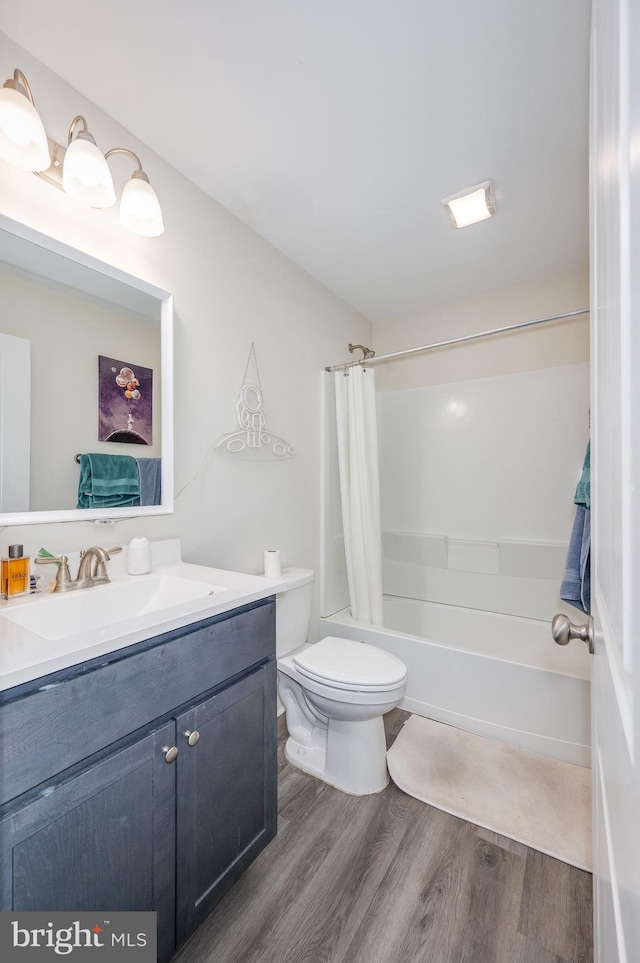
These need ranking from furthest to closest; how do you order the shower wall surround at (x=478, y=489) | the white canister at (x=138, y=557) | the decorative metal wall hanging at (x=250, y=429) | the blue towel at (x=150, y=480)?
the shower wall surround at (x=478, y=489) → the decorative metal wall hanging at (x=250, y=429) → the blue towel at (x=150, y=480) → the white canister at (x=138, y=557)

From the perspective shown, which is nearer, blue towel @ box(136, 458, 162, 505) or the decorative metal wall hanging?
blue towel @ box(136, 458, 162, 505)

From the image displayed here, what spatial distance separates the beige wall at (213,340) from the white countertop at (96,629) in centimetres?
21

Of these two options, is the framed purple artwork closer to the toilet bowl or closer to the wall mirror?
the wall mirror

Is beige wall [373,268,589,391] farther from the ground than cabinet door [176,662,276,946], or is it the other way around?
beige wall [373,268,589,391]

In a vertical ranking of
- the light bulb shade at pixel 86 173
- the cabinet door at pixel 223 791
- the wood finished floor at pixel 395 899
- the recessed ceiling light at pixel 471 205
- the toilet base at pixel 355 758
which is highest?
the recessed ceiling light at pixel 471 205

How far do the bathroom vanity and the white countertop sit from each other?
0.08 feet

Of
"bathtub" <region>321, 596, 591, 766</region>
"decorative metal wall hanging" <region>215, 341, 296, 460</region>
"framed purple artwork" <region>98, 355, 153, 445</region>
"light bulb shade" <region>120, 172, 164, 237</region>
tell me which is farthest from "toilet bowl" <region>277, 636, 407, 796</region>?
"light bulb shade" <region>120, 172, 164, 237</region>

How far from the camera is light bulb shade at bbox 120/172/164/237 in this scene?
1312mm

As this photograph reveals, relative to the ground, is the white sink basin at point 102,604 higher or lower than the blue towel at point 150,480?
lower

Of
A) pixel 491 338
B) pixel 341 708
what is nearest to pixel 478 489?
pixel 491 338

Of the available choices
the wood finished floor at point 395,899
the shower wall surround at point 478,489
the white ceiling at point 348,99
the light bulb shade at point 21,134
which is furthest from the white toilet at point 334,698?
the white ceiling at point 348,99

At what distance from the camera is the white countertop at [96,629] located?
0.73m

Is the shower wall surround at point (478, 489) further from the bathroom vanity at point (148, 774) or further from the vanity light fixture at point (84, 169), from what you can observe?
the vanity light fixture at point (84, 169)

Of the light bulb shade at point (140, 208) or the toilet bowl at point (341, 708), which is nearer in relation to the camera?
the light bulb shade at point (140, 208)
